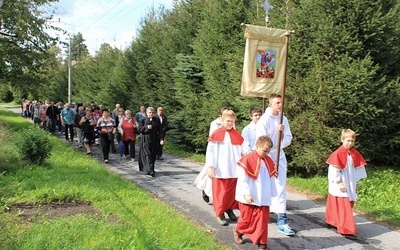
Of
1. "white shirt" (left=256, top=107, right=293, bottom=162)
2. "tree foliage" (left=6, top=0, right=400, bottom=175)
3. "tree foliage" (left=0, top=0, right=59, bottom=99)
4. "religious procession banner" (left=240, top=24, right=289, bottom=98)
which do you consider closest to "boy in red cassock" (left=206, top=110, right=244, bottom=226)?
"white shirt" (left=256, top=107, right=293, bottom=162)

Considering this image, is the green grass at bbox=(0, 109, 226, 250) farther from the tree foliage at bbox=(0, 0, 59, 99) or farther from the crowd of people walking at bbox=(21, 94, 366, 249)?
the tree foliage at bbox=(0, 0, 59, 99)

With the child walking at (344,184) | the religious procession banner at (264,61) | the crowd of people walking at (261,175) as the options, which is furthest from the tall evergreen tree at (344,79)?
the child walking at (344,184)

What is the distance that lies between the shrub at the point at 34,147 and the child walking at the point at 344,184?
7.91 metres

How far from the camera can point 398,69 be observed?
9.48 meters

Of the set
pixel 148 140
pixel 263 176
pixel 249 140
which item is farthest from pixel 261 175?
pixel 148 140

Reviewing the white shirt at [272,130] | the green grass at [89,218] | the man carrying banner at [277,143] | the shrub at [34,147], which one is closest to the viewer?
the green grass at [89,218]

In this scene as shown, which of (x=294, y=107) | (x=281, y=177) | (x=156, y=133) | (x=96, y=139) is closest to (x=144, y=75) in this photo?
(x=96, y=139)

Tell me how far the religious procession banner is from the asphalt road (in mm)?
2450

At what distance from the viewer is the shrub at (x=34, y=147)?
10.4 m

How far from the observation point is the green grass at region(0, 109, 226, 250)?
4.69 m

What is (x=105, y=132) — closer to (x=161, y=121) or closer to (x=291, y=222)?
(x=161, y=121)

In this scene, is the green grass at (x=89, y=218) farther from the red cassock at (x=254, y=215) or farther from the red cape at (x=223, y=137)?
the red cape at (x=223, y=137)

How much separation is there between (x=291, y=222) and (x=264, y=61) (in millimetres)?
2995

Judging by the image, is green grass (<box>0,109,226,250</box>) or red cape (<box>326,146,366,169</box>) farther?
red cape (<box>326,146,366,169</box>)
